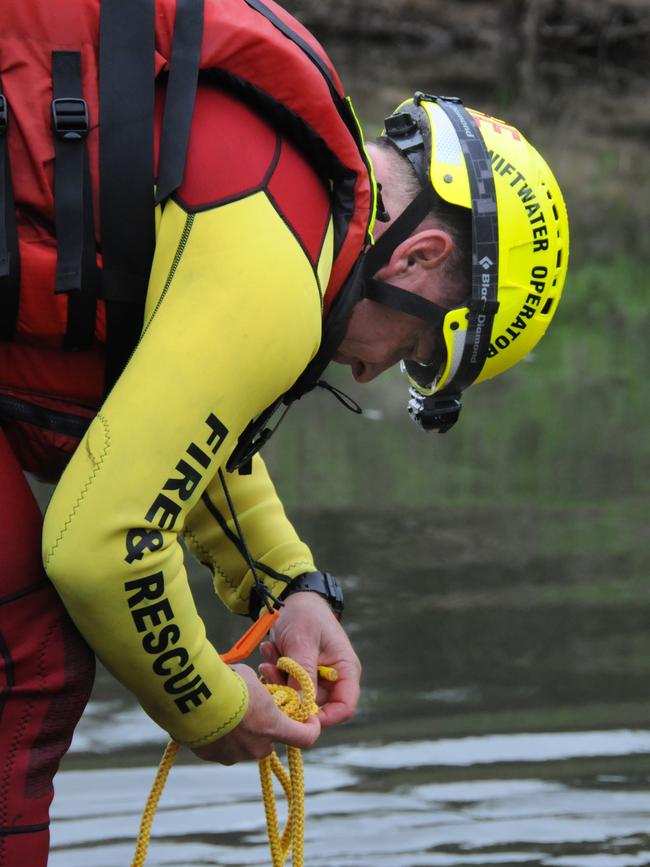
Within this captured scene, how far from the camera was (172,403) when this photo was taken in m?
2.28

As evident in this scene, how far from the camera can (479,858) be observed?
353 cm

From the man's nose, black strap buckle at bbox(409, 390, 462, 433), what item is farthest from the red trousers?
black strap buckle at bbox(409, 390, 462, 433)

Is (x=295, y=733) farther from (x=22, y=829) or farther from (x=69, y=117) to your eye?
(x=69, y=117)

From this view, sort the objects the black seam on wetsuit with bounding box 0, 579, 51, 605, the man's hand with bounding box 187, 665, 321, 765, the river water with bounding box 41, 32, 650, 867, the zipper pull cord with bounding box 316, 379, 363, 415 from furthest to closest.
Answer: the river water with bounding box 41, 32, 650, 867
the zipper pull cord with bounding box 316, 379, 363, 415
the man's hand with bounding box 187, 665, 321, 765
the black seam on wetsuit with bounding box 0, 579, 51, 605

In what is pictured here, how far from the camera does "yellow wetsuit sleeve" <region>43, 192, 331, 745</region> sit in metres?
2.28

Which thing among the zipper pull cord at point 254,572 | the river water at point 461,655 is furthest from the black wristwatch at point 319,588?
the river water at point 461,655

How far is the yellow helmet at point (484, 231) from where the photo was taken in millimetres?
2750

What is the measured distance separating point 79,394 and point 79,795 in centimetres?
158

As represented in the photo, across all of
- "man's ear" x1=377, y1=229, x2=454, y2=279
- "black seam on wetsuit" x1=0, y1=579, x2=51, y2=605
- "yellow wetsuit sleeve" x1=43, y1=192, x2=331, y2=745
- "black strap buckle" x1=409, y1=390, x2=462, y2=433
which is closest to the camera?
"yellow wetsuit sleeve" x1=43, y1=192, x2=331, y2=745

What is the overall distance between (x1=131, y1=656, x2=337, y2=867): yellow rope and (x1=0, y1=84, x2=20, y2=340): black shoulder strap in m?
0.90

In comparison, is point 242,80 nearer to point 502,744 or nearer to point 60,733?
point 60,733

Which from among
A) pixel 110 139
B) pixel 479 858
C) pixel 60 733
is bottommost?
pixel 479 858

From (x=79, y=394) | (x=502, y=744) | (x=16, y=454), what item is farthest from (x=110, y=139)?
(x=502, y=744)

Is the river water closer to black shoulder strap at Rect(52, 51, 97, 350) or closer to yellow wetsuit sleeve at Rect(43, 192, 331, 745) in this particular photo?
yellow wetsuit sleeve at Rect(43, 192, 331, 745)
